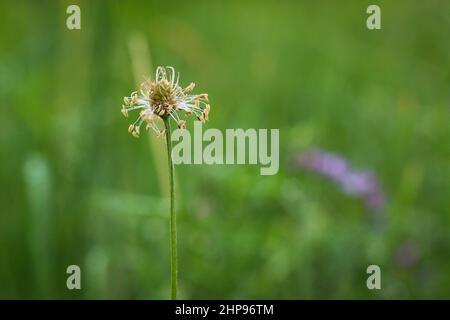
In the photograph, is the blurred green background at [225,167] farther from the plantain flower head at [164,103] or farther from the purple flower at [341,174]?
the plantain flower head at [164,103]

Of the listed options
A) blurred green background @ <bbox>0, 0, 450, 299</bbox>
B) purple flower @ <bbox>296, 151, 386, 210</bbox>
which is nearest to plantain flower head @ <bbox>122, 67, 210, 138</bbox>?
blurred green background @ <bbox>0, 0, 450, 299</bbox>

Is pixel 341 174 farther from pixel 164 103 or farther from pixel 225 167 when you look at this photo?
pixel 164 103

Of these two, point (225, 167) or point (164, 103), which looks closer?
point (164, 103)

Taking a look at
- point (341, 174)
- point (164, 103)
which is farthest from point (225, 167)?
point (164, 103)

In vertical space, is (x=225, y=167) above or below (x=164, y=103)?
below
